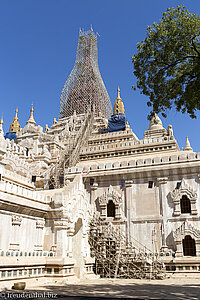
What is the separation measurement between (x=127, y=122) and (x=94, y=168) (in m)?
24.0

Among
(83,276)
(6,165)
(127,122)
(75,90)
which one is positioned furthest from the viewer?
(75,90)

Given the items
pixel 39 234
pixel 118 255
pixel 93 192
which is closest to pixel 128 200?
pixel 93 192

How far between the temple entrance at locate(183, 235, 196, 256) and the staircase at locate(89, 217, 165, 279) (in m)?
2.16

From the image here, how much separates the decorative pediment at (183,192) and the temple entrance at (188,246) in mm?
2809

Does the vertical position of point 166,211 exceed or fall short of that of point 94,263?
it exceeds it

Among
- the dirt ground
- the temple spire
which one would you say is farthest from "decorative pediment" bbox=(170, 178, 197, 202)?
the temple spire

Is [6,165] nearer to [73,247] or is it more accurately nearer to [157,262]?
[73,247]

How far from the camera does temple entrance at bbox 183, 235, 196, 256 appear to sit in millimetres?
20789

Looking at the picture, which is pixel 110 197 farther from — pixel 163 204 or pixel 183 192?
pixel 183 192

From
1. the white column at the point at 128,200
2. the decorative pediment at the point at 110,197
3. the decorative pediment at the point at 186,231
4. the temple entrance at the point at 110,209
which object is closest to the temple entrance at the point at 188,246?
the decorative pediment at the point at 186,231

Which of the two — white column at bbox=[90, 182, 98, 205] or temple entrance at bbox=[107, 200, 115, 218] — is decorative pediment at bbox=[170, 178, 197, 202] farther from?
white column at bbox=[90, 182, 98, 205]

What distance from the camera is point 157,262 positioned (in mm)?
20125

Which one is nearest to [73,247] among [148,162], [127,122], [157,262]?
[157,262]

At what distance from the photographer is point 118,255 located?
20.7 meters
